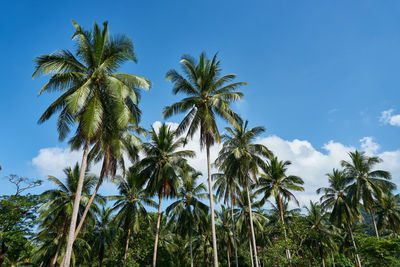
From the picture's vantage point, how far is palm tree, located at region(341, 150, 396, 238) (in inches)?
1115

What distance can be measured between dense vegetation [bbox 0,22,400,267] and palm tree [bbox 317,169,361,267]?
0.13 meters

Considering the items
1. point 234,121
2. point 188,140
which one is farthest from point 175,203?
point 234,121

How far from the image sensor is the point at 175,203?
25.8 m

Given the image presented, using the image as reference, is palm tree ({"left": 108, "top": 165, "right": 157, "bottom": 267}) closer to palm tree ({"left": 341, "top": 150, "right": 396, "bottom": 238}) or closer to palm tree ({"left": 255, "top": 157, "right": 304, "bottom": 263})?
palm tree ({"left": 255, "top": 157, "right": 304, "bottom": 263})

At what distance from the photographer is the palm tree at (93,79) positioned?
12.2 meters

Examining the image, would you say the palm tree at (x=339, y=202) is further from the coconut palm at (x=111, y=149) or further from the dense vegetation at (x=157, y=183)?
the coconut palm at (x=111, y=149)

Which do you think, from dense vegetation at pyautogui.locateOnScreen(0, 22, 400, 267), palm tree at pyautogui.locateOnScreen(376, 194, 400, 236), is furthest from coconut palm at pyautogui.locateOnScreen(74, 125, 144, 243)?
palm tree at pyautogui.locateOnScreen(376, 194, 400, 236)

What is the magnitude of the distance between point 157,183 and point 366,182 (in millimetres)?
22965

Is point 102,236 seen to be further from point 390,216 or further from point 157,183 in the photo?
point 390,216

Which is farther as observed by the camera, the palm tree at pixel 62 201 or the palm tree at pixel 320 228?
the palm tree at pixel 320 228

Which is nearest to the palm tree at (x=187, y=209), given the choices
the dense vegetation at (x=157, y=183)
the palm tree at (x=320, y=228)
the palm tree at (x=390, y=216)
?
the dense vegetation at (x=157, y=183)

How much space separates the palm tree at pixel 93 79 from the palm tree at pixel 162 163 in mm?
9161

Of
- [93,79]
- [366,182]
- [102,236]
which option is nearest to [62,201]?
[102,236]

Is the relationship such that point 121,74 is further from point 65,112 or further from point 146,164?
point 146,164
